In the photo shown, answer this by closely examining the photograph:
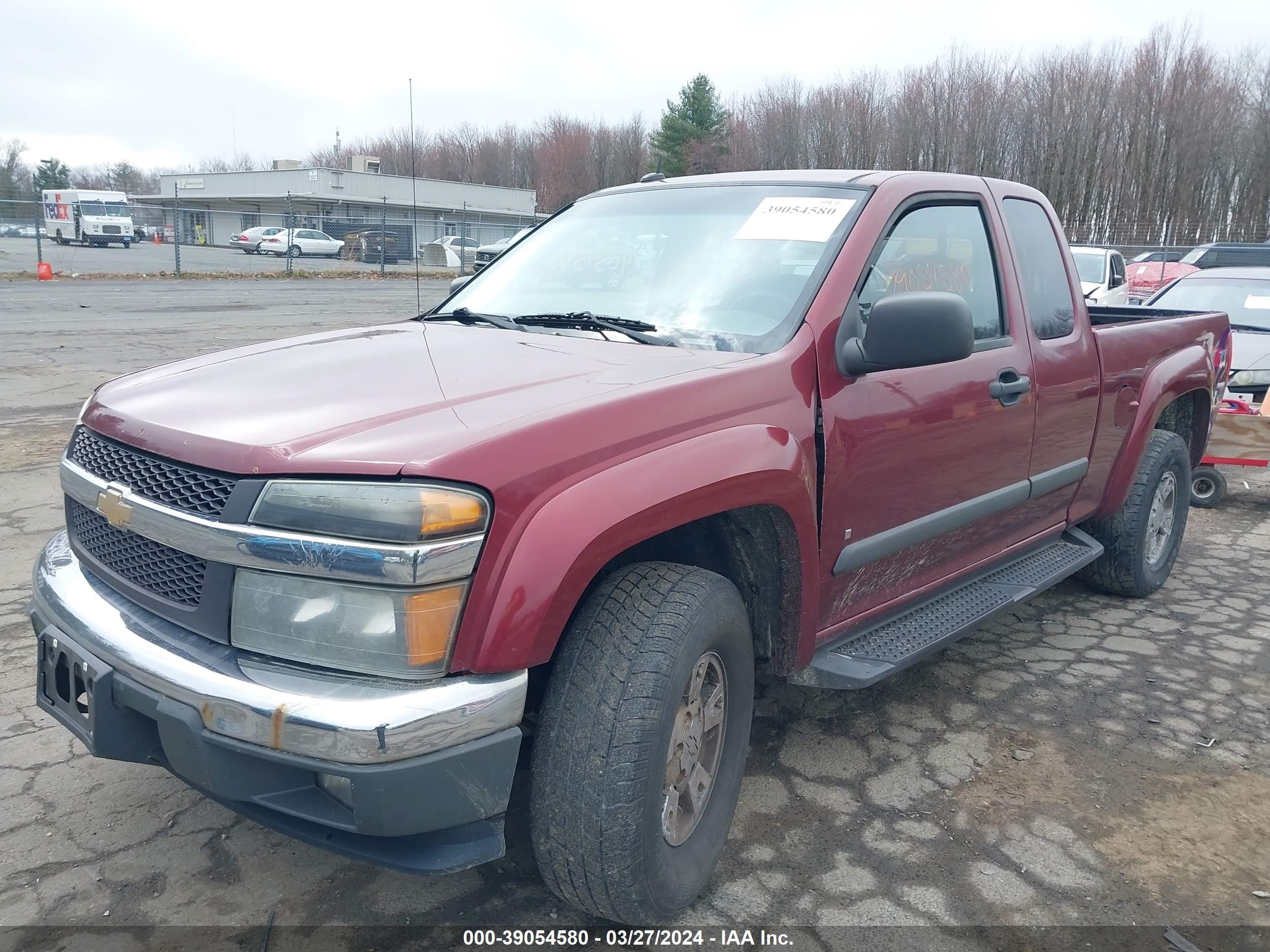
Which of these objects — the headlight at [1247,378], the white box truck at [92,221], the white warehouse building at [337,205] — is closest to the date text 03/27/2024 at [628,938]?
the headlight at [1247,378]

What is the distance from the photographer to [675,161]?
5372 centimetres

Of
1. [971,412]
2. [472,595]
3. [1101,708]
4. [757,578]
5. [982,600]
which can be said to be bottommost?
[1101,708]

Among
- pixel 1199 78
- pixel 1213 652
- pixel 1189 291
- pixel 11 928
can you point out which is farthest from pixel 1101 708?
pixel 1199 78

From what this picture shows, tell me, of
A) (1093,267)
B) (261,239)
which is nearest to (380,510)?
(1093,267)

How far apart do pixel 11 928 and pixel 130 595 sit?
84 cm

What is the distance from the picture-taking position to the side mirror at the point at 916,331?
259cm

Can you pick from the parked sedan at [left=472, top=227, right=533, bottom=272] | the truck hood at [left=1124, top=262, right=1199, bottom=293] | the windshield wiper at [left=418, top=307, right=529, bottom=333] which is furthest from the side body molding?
the truck hood at [left=1124, top=262, right=1199, bottom=293]

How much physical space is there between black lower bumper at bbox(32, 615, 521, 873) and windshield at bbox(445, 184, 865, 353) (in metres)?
1.37

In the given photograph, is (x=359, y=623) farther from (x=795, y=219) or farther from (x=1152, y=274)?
(x=1152, y=274)

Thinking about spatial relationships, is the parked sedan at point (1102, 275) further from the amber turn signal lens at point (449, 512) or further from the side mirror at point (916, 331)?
the amber turn signal lens at point (449, 512)

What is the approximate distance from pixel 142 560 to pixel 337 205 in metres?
46.8

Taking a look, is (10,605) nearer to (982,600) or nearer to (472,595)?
(472,595)

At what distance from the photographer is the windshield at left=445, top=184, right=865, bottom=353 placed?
2840 mm

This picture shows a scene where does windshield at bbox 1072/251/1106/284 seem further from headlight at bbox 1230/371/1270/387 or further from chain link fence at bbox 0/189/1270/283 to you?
chain link fence at bbox 0/189/1270/283
